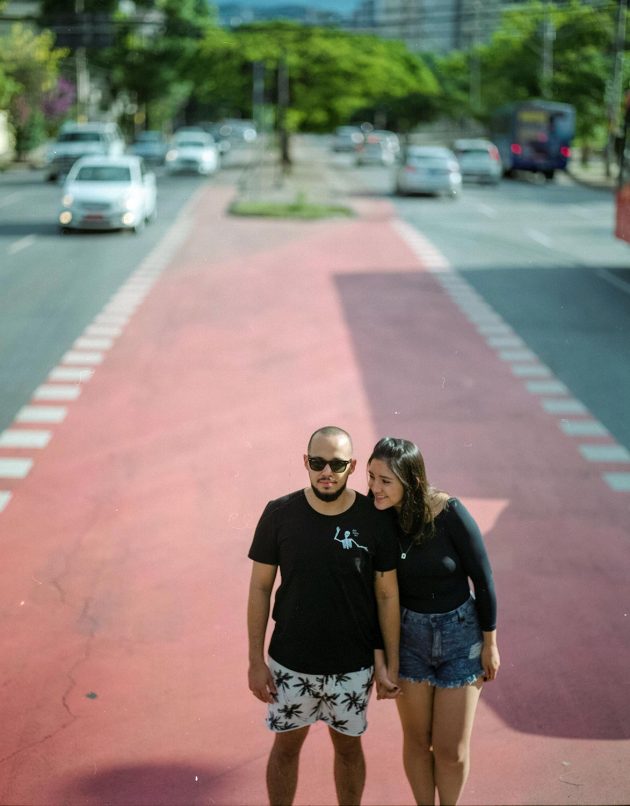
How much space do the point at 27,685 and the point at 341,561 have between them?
259 centimetres

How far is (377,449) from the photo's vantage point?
4605mm

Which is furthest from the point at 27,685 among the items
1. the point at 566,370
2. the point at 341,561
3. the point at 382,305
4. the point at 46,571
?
the point at 382,305

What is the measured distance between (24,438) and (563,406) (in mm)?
5485

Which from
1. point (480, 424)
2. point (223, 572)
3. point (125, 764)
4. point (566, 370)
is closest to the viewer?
point (125, 764)

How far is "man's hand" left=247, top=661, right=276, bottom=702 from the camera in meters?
4.66

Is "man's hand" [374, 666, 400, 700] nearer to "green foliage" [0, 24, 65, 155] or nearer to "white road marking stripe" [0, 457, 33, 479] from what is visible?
"white road marking stripe" [0, 457, 33, 479]

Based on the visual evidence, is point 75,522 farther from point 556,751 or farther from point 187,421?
point 556,751

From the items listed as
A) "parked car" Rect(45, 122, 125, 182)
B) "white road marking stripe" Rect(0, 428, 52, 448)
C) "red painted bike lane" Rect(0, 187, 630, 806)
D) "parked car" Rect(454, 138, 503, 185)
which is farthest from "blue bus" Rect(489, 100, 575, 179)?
"white road marking stripe" Rect(0, 428, 52, 448)

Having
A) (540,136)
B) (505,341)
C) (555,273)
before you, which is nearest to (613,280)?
(555,273)

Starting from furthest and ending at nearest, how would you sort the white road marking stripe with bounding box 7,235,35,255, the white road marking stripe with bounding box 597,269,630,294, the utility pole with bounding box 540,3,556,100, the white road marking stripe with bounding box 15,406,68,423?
the utility pole with bounding box 540,3,556,100 → the white road marking stripe with bounding box 7,235,35,255 → the white road marking stripe with bounding box 597,269,630,294 → the white road marking stripe with bounding box 15,406,68,423

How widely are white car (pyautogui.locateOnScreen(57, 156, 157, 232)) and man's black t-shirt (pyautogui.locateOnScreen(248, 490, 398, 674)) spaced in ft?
77.2

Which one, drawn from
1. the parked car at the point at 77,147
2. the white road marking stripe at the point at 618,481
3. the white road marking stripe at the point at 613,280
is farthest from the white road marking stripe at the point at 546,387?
the parked car at the point at 77,147

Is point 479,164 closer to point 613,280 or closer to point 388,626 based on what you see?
point 613,280

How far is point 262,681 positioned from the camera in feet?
15.3
